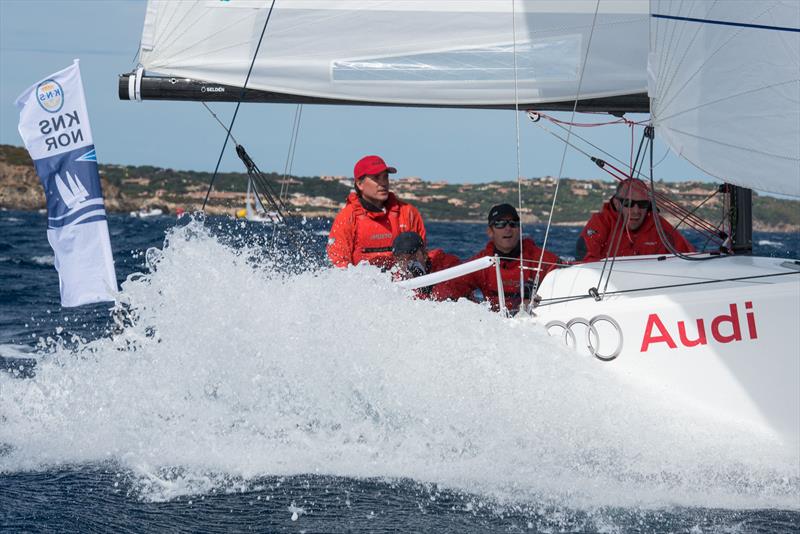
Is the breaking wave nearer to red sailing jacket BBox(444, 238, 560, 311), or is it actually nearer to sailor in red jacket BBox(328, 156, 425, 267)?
sailor in red jacket BBox(328, 156, 425, 267)

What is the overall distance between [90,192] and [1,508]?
2.20 m

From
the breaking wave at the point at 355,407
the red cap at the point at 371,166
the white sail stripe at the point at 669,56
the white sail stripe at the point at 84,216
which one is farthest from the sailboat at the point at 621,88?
the white sail stripe at the point at 84,216

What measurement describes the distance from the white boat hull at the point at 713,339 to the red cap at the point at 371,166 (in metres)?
1.60

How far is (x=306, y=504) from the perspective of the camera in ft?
11.2

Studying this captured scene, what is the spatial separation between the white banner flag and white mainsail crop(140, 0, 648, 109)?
553mm

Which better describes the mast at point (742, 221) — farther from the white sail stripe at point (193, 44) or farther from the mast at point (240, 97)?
the white sail stripe at point (193, 44)

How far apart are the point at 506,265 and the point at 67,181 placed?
2.37 meters

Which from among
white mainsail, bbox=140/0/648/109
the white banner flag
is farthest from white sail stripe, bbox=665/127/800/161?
the white banner flag

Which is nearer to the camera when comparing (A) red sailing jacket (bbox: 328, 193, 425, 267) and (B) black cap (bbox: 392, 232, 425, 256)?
(B) black cap (bbox: 392, 232, 425, 256)

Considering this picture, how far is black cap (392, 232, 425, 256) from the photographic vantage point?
482 centimetres

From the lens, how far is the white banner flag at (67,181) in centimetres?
519

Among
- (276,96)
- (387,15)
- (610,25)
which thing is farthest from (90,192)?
(610,25)

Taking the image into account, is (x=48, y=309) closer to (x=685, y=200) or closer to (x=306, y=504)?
(x=685, y=200)

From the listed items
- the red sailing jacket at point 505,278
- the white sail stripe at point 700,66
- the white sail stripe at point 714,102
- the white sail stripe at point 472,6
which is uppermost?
the white sail stripe at point 472,6
